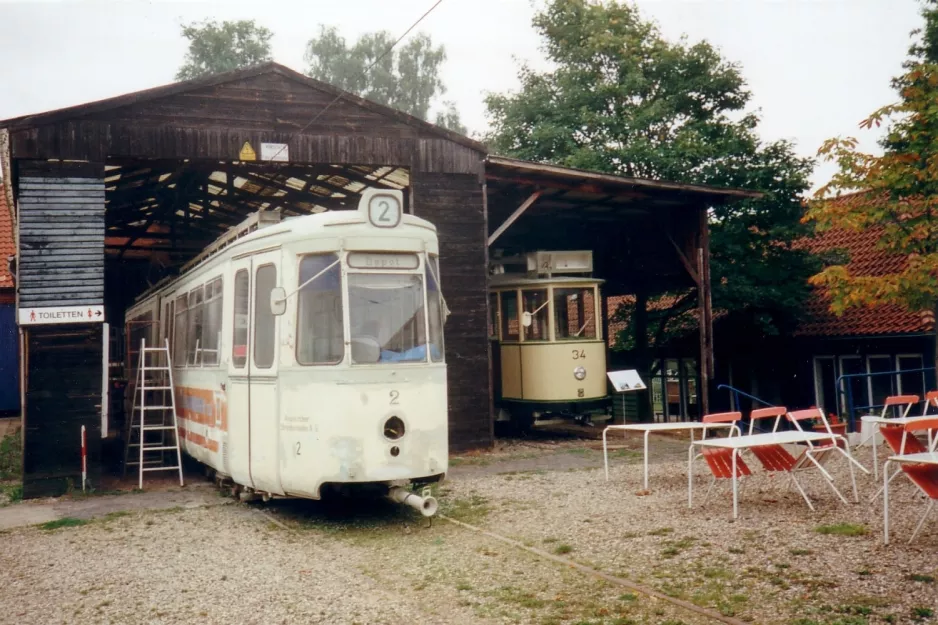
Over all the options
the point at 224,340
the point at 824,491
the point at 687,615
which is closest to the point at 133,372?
the point at 224,340

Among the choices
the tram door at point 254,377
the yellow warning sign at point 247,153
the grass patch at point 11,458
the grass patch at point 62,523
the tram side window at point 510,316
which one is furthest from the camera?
the tram side window at point 510,316

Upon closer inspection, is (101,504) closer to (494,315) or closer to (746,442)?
(746,442)

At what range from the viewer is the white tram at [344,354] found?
788 centimetres

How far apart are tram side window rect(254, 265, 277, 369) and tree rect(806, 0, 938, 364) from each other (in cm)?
914

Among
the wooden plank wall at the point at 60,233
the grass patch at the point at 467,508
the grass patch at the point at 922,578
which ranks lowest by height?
the grass patch at the point at 467,508

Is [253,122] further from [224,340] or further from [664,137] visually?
[664,137]

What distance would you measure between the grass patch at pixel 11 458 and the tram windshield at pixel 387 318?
6.53 meters

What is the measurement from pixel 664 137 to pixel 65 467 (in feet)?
54.4

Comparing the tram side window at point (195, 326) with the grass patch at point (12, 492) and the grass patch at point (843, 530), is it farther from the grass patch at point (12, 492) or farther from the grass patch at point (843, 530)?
the grass patch at point (843, 530)

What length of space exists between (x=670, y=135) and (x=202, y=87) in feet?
45.2

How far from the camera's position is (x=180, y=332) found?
1224cm

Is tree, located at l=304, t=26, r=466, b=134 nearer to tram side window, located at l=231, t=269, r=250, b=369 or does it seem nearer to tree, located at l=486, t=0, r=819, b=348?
tree, located at l=486, t=0, r=819, b=348

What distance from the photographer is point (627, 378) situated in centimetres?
1538

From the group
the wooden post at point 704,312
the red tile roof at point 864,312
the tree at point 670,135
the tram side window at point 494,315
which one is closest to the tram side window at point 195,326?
the tram side window at point 494,315
